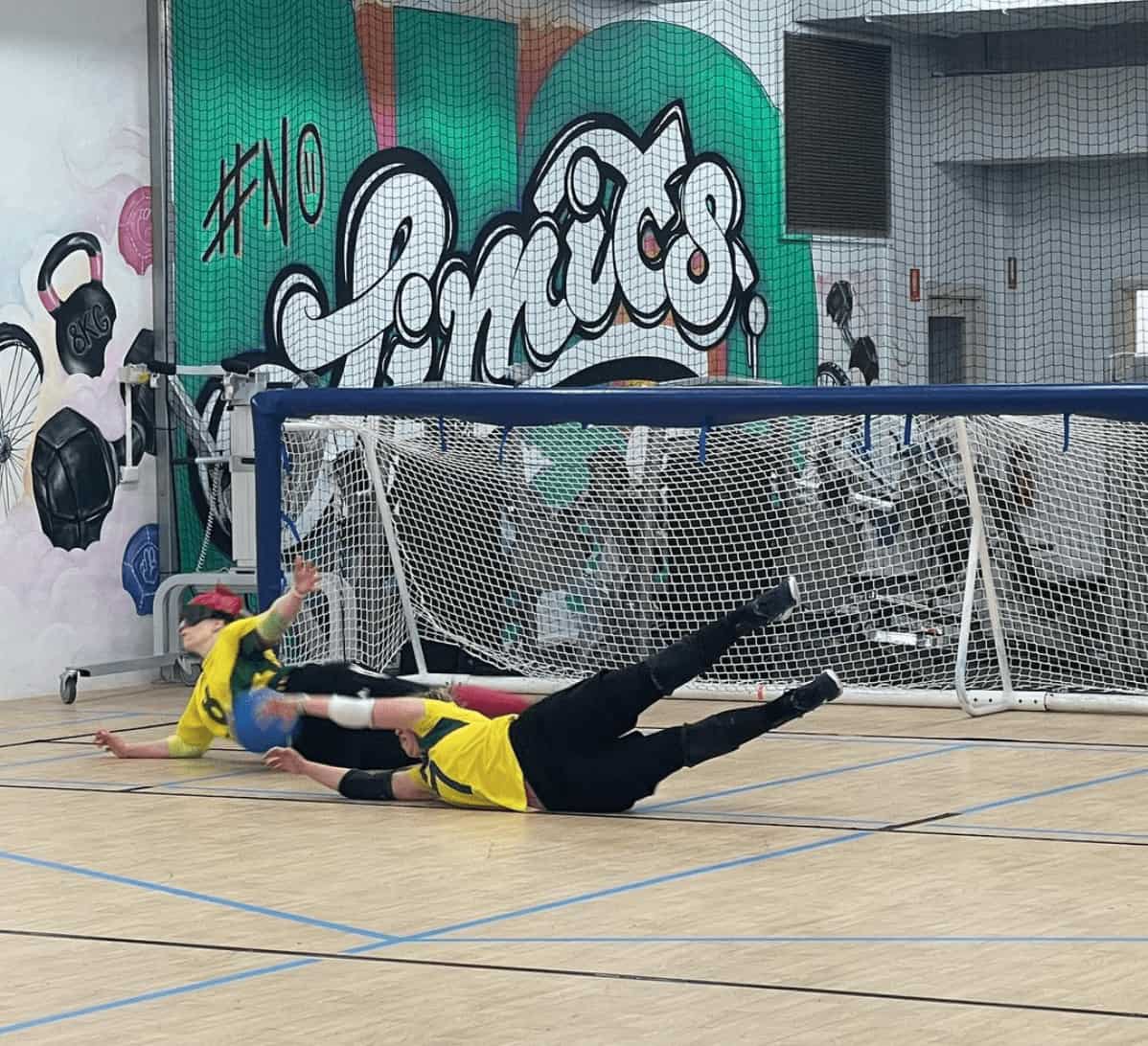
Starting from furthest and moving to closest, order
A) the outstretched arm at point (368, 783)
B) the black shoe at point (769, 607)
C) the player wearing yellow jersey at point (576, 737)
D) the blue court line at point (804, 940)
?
the outstretched arm at point (368, 783)
the black shoe at point (769, 607)
the player wearing yellow jersey at point (576, 737)
the blue court line at point (804, 940)

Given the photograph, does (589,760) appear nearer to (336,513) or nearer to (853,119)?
(336,513)

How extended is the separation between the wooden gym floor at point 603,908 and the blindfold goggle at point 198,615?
1.79 feet

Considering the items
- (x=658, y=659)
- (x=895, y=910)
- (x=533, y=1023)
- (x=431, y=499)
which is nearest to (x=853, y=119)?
(x=431, y=499)

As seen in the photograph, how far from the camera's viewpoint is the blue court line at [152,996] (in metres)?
3.61

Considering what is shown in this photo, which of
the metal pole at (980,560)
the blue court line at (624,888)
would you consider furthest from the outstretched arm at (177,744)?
the metal pole at (980,560)

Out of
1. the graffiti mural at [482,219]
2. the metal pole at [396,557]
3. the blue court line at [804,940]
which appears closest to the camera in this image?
the blue court line at [804,940]

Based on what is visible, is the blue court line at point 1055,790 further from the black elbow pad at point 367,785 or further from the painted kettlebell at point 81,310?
the painted kettlebell at point 81,310

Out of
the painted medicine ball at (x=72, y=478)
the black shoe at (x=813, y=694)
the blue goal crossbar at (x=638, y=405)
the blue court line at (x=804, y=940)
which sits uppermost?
the blue goal crossbar at (x=638, y=405)

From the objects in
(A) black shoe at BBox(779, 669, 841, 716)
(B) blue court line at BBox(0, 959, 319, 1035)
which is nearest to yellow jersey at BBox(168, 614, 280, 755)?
(A) black shoe at BBox(779, 669, 841, 716)

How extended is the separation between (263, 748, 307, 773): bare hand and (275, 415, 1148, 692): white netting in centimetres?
284

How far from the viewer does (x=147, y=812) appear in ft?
20.1

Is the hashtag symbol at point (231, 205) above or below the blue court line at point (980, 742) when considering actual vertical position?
above

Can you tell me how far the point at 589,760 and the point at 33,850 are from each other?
1.56 m

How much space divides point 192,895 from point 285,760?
3.59ft
